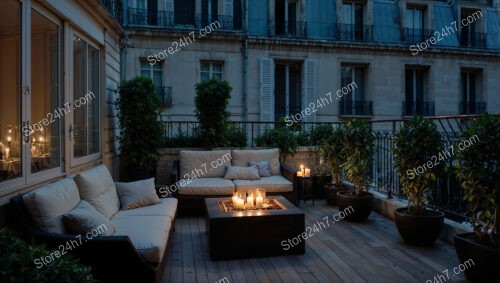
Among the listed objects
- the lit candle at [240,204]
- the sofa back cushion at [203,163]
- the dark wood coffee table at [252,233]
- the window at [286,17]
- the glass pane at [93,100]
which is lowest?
the dark wood coffee table at [252,233]

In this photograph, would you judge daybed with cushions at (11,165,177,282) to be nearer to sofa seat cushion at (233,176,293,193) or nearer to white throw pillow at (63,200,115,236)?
white throw pillow at (63,200,115,236)

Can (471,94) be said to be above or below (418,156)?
above

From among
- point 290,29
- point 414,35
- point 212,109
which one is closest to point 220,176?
point 212,109

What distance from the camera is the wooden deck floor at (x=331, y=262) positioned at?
127 inches

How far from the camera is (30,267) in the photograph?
1.58 m

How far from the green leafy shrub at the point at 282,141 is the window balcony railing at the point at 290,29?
5247 mm

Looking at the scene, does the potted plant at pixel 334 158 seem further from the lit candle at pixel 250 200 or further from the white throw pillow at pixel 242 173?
the lit candle at pixel 250 200

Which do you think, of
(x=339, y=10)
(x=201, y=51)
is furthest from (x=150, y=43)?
(x=339, y=10)

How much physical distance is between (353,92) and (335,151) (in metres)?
6.95

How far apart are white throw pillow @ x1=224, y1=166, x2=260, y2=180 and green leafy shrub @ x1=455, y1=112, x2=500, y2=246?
3.20 m

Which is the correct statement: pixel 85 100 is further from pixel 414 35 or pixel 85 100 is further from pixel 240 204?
pixel 414 35

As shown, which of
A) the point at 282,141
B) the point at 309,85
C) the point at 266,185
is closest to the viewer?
the point at 266,185

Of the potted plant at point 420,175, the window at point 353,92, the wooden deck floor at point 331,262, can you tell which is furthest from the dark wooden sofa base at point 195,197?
the window at point 353,92

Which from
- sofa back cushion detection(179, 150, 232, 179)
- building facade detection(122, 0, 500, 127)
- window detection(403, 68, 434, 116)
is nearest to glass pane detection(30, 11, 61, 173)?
sofa back cushion detection(179, 150, 232, 179)
